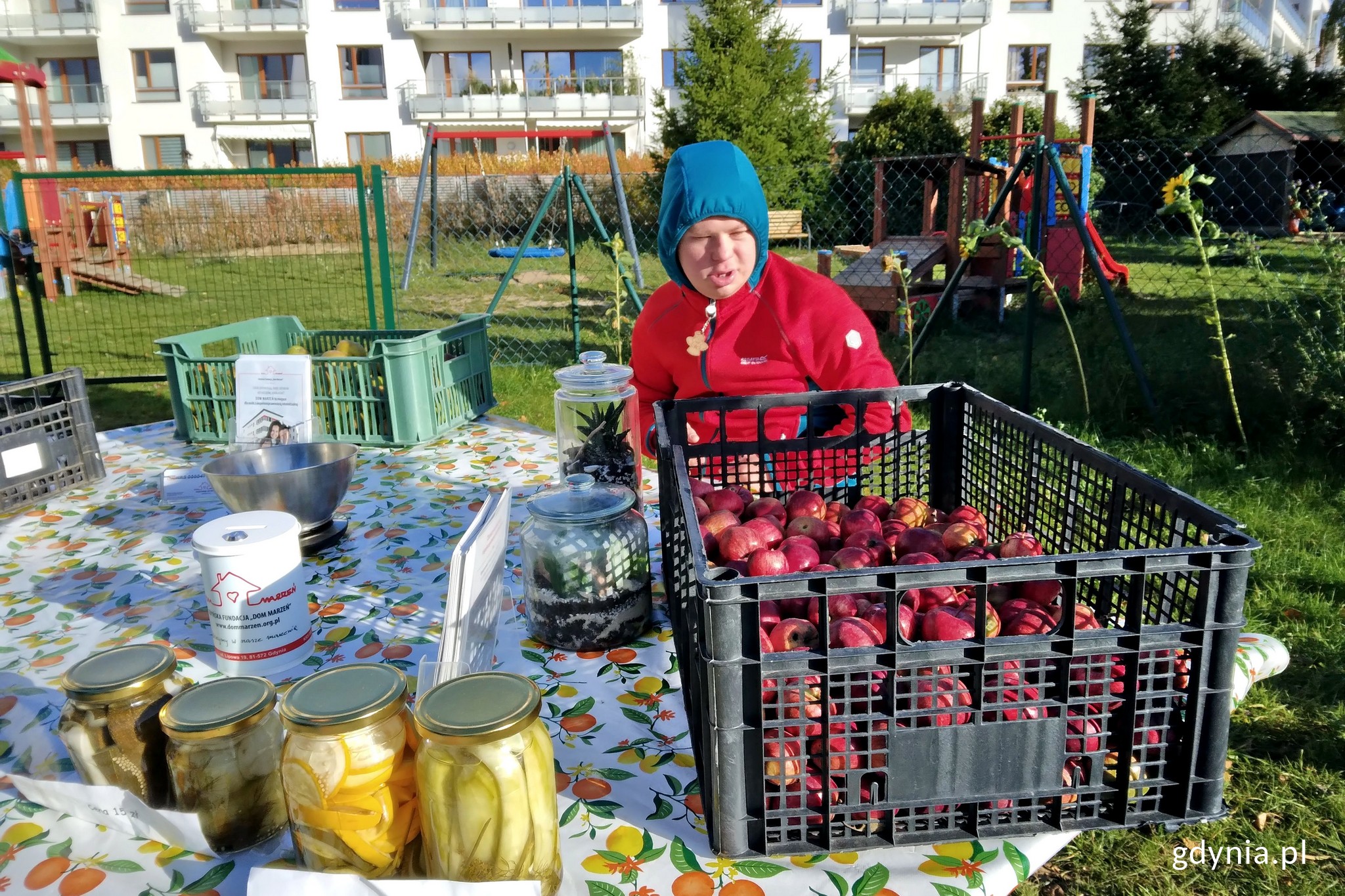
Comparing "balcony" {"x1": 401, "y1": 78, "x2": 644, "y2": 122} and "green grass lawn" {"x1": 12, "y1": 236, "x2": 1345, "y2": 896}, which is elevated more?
"balcony" {"x1": 401, "y1": 78, "x2": 644, "y2": 122}

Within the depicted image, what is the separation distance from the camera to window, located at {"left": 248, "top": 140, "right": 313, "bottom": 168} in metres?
29.9

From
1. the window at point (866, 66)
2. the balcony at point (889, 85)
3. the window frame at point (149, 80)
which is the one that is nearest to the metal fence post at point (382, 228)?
the balcony at point (889, 85)

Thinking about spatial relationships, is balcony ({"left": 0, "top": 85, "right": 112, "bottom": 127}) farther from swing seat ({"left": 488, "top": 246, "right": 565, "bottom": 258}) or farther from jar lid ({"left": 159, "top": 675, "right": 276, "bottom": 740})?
jar lid ({"left": 159, "top": 675, "right": 276, "bottom": 740})

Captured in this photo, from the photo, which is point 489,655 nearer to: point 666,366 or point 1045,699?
point 1045,699

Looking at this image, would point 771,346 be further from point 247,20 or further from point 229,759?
point 247,20

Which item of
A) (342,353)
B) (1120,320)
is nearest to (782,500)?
(342,353)

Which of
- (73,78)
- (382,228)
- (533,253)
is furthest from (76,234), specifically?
(73,78)

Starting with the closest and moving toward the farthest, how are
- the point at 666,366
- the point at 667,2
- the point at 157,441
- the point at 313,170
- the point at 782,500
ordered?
1. the point at 782,500
2. the point at 666,366
3. the point at 157,441
4. the point at 313,170
5. the point at 667,2

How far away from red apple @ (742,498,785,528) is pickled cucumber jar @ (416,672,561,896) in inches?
26.5

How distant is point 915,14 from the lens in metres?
28.8

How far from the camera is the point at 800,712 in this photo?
0.95 m

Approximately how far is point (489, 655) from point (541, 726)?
542mm

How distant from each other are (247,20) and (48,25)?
668cm

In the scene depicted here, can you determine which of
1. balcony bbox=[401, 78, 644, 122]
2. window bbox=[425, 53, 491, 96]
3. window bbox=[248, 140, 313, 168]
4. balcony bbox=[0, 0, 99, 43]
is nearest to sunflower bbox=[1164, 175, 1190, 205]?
balcony bbox=[401, 78, 644, 122]
